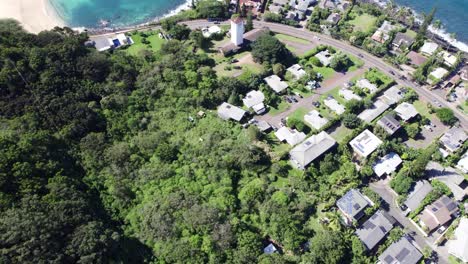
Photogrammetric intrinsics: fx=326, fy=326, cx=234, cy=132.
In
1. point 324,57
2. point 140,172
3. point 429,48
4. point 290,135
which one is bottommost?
point 290,135

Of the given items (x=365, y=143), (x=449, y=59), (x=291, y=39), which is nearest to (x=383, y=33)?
(x=449, y=59)

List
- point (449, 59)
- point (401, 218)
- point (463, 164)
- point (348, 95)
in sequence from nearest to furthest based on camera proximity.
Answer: point (401, 218) < point (463, 164) < point (348, 95) < point (449, 59)

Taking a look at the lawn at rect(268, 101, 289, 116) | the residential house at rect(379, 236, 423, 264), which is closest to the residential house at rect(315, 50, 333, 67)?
the lawn at rect(268, 101, 289, 116)

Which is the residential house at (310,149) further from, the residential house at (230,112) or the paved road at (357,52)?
the paved road at (357,52)

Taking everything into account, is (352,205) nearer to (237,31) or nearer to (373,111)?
(373,111)

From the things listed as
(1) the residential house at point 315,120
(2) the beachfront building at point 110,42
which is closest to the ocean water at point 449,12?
(1) the residential house at point 315,120

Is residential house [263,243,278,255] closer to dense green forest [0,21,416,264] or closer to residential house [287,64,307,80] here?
dense green forest [0,21,416,264]
